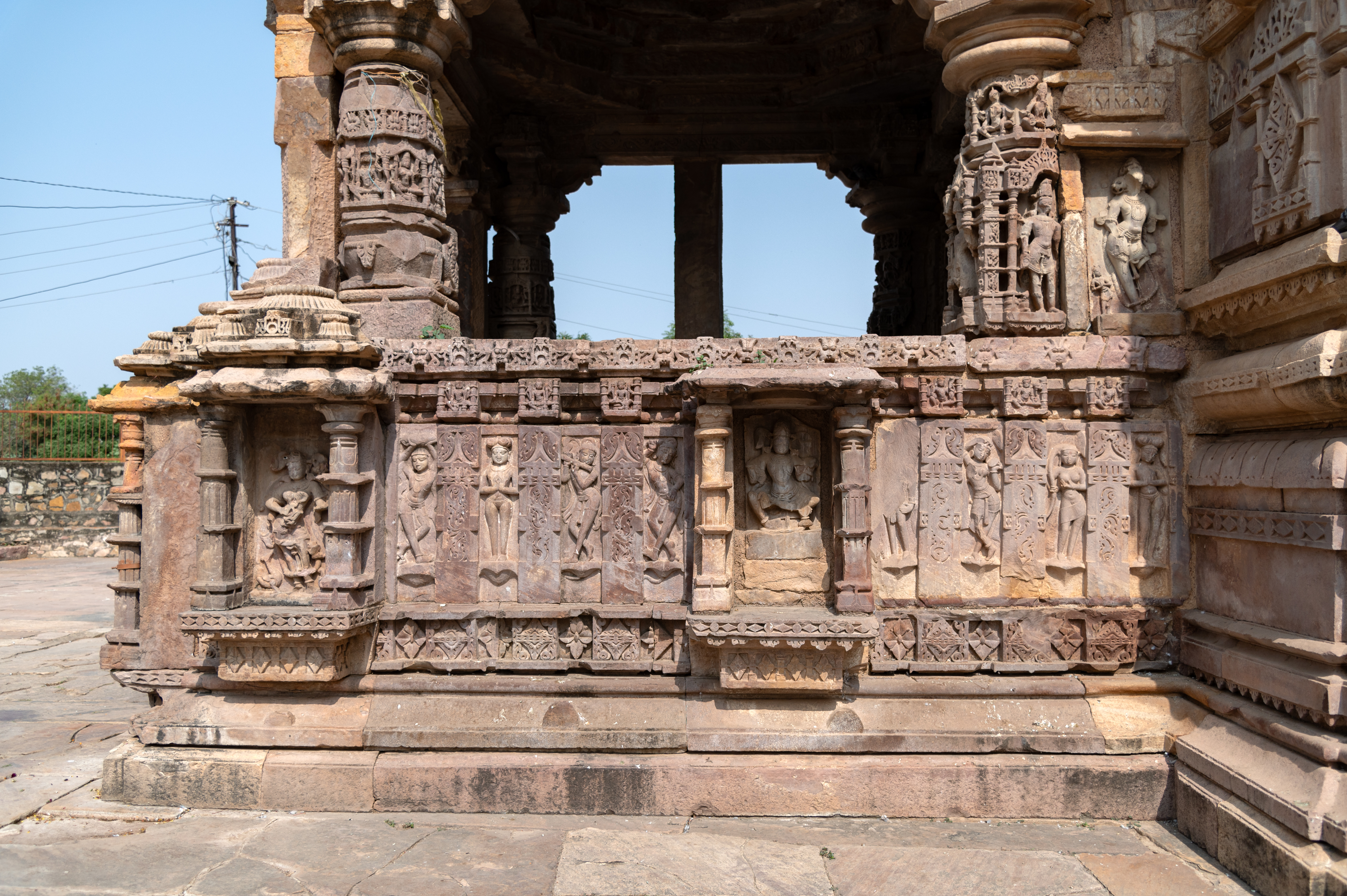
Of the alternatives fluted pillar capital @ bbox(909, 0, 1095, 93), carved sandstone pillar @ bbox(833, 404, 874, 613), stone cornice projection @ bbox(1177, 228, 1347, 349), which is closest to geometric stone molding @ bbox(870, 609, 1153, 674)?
carved sandstone pillar @ bbox(833, 404, 874, 613)

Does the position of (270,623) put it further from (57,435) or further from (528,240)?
(57,435)

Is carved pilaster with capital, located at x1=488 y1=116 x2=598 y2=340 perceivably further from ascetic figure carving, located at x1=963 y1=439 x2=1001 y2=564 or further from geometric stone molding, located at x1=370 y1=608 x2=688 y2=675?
ascetic figure carving, located at x1=963 y1=439 x2=1001 y2=564

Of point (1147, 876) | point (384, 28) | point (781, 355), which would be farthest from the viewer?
point (384, 28)

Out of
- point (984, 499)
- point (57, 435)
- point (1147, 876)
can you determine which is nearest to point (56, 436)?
point (57, 435)

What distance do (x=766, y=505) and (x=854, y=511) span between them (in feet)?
1.91

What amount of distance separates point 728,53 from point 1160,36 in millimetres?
5163

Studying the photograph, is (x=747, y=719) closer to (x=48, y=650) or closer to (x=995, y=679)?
(x=995, y=679)

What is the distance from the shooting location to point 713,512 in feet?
17.3

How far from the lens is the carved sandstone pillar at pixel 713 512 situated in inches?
205

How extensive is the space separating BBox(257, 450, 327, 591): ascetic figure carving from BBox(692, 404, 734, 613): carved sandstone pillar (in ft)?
7.66

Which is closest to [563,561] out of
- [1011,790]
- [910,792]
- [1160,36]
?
[910,792]

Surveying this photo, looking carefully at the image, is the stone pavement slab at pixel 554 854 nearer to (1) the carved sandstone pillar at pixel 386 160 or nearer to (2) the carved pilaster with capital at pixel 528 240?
(1) the carved sandstone pillar at pixel 386 160

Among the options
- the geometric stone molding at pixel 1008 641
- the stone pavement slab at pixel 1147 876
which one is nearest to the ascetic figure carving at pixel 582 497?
the geometric stone molding at pixel 1008 641

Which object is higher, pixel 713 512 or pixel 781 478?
pixel 781 478
